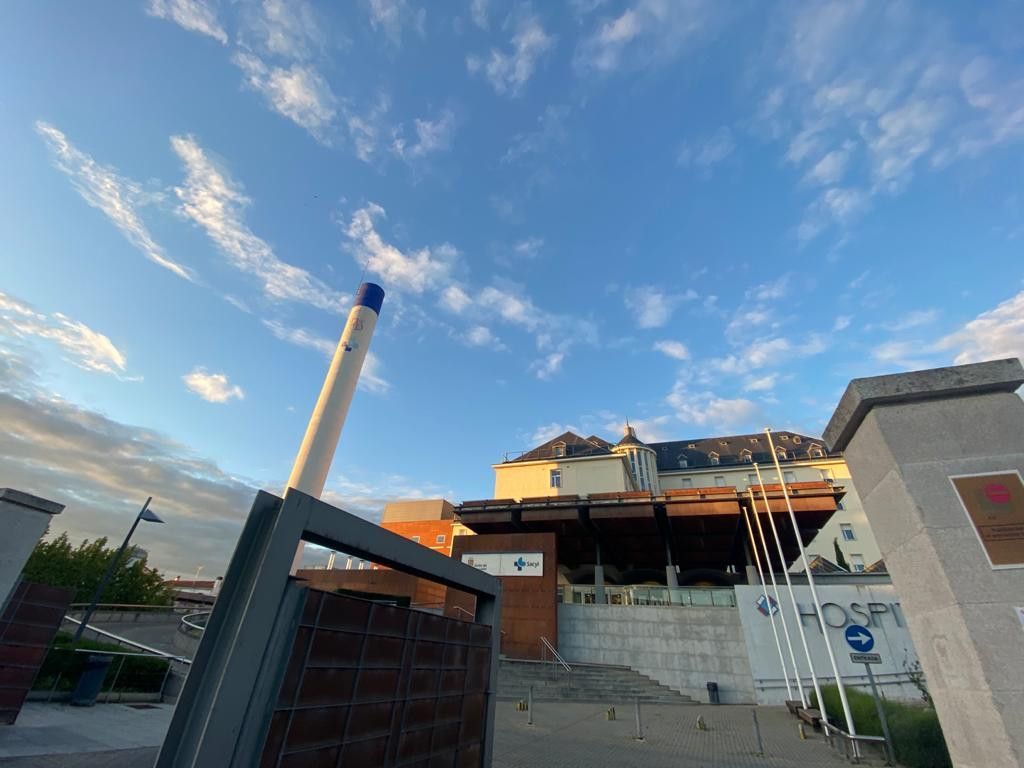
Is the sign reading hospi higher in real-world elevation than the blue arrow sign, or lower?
higher

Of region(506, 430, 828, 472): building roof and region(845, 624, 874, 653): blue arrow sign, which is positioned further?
region(506, 430, 828, 472): building roof

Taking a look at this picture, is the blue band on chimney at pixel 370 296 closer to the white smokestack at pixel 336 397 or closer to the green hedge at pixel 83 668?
the white smokestack at pixel 336 397

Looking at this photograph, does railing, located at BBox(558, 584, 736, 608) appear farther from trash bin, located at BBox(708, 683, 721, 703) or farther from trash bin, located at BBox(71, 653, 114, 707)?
trash bin, located at BBox(71, 653, 114, 707)

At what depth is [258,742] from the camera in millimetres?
3000

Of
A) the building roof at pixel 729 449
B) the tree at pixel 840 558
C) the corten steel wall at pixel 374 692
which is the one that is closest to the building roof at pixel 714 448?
the building roof at pixel 729 449

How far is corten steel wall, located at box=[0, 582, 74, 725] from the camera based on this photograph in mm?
7602

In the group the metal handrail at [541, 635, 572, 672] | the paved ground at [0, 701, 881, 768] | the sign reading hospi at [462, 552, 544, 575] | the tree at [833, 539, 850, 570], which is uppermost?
the tree at [833, 539, 850, 570]

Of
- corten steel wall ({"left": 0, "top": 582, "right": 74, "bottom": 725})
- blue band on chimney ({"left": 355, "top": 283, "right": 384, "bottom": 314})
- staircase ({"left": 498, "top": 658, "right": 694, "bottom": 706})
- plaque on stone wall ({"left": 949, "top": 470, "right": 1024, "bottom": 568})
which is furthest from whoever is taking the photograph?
blue band on chimney ({"left": 355, "top": 283, "right": 384, "bottom": 314})

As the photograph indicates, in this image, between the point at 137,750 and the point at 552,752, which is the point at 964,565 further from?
the point at 137,750

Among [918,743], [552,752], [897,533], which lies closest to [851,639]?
[918,743]

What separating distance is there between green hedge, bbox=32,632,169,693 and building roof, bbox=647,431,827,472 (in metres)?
54.7

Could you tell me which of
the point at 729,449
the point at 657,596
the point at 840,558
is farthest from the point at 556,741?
the point at 729,449

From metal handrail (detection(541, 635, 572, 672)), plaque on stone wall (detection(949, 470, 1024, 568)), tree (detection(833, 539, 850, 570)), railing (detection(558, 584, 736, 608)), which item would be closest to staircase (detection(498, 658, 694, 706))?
metal handrail (detection(541, 635, 572, 672))

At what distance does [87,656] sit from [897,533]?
16.8 m
